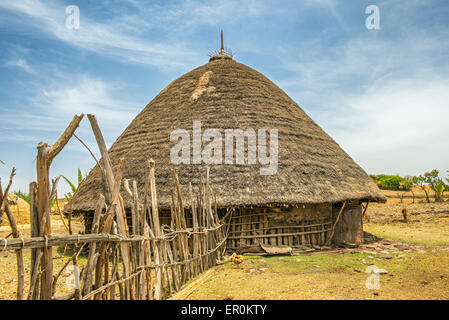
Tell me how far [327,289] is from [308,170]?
4545 millimetres

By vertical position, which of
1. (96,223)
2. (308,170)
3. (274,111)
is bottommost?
(96,223)

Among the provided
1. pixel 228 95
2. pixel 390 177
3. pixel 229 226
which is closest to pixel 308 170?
pixel 229 226

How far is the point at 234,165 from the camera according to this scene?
353 inches

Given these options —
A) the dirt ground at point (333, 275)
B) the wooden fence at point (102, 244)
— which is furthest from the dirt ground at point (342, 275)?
the wooden fence at point (102, 244)

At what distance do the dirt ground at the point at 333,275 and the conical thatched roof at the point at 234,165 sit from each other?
1.50 m

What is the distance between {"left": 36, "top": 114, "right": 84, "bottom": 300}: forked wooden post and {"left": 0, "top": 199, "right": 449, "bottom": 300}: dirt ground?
130cm

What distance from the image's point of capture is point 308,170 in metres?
9.33

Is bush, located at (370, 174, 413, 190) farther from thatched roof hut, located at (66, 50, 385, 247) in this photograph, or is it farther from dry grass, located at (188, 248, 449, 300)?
dry grass, located at (188, 248, 449, 300)

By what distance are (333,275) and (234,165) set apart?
387 centimetres

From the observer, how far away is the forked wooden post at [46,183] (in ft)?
8.11

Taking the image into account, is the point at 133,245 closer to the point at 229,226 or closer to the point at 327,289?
the point at 327,289

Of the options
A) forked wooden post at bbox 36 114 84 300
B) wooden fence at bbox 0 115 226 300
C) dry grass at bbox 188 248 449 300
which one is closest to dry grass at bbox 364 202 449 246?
dry grass at bbox 188 248 449 300

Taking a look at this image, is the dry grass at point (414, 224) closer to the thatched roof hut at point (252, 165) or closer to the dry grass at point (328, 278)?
the thatched roof hut at point (252, 165)

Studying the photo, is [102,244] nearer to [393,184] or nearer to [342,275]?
[342,275]
